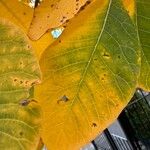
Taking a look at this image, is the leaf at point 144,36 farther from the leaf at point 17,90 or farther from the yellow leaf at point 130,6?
the leaf at point 17,90

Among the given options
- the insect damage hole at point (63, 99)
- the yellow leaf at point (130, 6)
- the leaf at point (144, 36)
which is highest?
the yellow leaf at point (130, 6)

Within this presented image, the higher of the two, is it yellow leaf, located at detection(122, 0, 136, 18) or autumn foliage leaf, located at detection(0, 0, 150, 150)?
yellow leaf, located at detection(122, 0, 136, 18)

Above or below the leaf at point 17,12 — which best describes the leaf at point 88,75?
below

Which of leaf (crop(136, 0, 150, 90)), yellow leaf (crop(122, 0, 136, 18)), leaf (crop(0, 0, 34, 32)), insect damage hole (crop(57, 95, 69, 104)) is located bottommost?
insect damage hole (crop(57, 95, 69, 104))

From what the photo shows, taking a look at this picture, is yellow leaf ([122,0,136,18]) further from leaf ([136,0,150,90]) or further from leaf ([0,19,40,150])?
Answer: leaf ([0,19,40,150])

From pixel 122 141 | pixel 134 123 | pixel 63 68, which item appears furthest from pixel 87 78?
pixel 122 141

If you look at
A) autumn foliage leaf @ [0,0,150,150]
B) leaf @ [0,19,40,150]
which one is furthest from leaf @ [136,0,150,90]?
leaf @ [0,19,40,150]

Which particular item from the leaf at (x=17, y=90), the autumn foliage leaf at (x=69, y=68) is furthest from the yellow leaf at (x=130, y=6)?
the leaf at (x=17, y=90)
